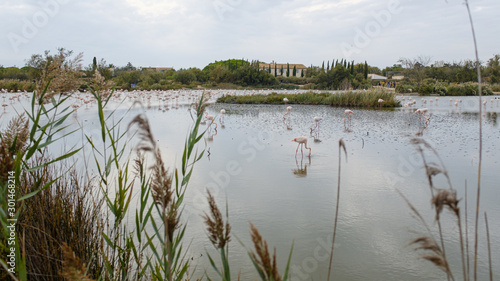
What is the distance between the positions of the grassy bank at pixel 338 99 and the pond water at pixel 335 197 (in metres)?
9.19

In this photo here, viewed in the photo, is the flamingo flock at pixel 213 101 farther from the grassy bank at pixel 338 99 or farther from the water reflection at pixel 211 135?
the grassy bank at pixel 338 99

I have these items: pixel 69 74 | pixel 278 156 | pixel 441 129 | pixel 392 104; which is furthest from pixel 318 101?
pixel 69 74

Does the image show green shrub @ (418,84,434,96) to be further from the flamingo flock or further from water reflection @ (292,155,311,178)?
water reflection @ (292,155,311,178)

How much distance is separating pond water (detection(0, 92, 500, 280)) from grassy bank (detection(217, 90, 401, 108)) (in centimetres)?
919

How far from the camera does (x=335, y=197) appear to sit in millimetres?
4215

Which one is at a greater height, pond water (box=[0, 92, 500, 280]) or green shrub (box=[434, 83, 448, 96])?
green shrub (box=[434, 83, 448, 96])

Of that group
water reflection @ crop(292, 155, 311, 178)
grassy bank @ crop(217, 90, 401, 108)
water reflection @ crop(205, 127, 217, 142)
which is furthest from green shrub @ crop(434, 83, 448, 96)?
water reflection @ crop(292, 155, 311, 178)

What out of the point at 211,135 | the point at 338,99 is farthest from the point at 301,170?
the point at 338,99

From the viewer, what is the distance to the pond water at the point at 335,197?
2766 mm

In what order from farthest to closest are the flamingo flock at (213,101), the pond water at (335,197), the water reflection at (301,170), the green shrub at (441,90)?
1. the green shrub at (441,90)
2. the flamingo flock at (213,101)
3. the water reflection at (301,170)
4. the pond water at (335,197)

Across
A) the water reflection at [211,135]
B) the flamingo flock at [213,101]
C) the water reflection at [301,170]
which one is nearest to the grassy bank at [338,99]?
the flamingo flock at [213,101]

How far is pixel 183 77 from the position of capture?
42594 mm

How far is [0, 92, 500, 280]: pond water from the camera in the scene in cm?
277

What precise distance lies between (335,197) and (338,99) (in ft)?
48.1
